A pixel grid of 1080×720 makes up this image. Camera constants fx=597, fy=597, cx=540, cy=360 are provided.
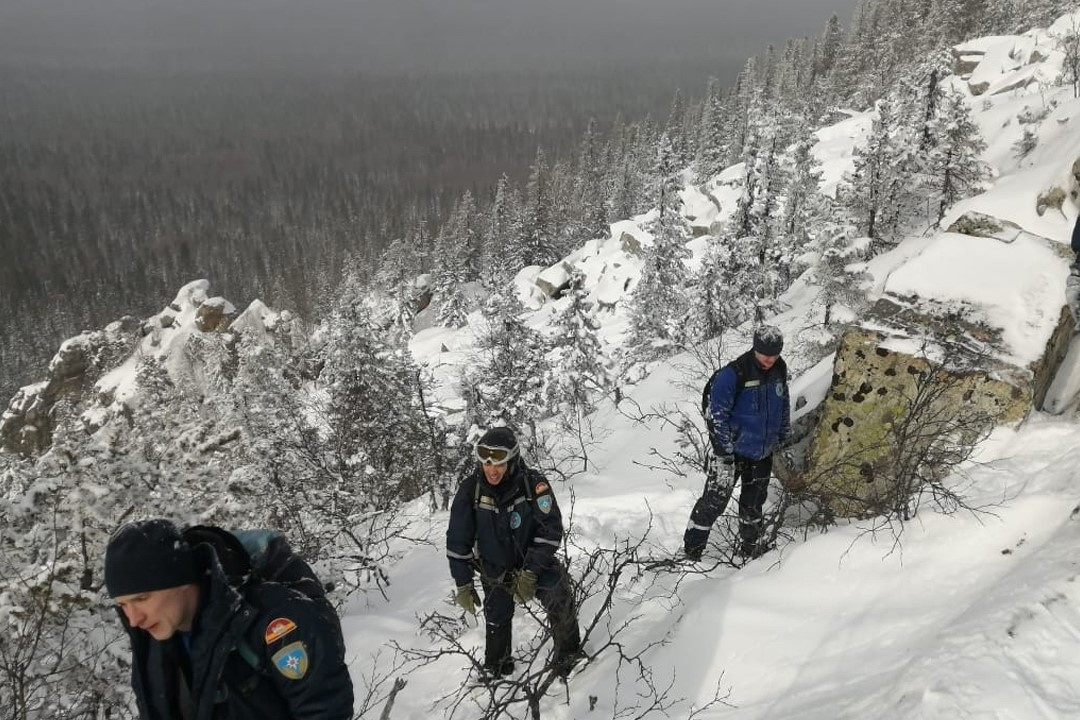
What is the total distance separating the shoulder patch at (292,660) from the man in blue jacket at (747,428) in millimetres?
3550

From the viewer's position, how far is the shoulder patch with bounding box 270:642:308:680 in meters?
2.01

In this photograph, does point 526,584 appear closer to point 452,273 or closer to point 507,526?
point 507,526

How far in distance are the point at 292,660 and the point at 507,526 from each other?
81.1 inches

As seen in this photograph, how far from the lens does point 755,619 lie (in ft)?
12.6

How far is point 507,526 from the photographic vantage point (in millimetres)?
3988

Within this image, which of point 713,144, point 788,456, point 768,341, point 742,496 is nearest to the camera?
point 768,341

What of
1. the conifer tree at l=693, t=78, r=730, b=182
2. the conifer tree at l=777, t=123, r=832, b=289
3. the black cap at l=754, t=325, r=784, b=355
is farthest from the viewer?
the conifer tree at l=693, t=78, r=730, b=182

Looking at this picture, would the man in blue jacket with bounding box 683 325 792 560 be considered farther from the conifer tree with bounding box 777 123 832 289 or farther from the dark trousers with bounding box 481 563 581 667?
the conifer tree with bounding box 777 123 832 289

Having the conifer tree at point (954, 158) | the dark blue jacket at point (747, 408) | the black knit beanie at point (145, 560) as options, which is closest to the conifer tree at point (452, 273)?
the conifer tree at point (954, 158)

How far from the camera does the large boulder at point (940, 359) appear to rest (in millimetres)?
5012

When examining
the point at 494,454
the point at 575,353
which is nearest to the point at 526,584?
the point at 494,454

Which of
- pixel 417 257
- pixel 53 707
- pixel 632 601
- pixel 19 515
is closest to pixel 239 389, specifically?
pixel 19 515

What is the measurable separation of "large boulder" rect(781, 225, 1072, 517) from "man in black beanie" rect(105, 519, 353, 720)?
4.03 metres

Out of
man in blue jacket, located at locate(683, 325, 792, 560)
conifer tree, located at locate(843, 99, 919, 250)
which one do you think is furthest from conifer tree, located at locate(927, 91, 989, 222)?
man in blue jacket, located at locate(683, 325, 792, 560)
